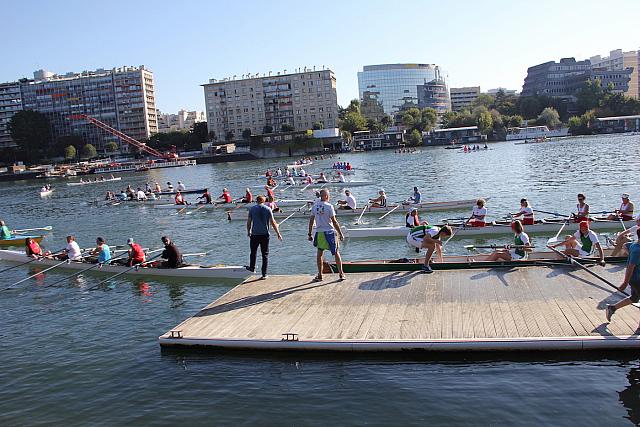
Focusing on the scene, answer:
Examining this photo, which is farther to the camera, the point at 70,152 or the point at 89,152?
the point at 89,152

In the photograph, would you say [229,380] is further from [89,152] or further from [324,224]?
[89,152]

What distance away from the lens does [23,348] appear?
13766mm

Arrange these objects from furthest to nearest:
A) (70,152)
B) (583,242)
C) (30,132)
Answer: (30,132), (70,152), (583,242)

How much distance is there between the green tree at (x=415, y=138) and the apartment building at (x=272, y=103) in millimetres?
27997

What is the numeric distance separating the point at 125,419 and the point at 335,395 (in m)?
3.55

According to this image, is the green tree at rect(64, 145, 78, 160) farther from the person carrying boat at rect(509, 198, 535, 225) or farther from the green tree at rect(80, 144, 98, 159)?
the person carrying boat at rect(509, 198, 535, 225)

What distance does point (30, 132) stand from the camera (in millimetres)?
169375

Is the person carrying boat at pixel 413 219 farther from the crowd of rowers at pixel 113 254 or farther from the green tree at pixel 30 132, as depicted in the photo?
the green tree at pixel 30 132

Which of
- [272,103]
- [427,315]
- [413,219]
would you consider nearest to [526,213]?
[413,219]

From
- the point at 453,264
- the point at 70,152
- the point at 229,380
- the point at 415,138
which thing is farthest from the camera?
the point at 70,152

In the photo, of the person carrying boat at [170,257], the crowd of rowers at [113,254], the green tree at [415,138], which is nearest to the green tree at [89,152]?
the green tree at [415,138]

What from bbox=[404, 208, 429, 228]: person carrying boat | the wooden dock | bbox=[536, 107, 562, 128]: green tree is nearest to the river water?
the wooden dock

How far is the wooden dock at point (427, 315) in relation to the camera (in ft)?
32.8

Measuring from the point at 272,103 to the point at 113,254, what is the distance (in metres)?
160
